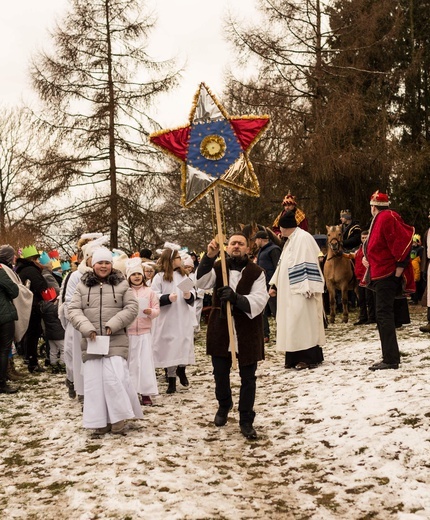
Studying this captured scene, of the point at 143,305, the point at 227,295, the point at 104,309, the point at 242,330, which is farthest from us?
the point at 143,305

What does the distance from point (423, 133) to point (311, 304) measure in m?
19.0

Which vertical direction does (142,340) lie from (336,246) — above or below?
below

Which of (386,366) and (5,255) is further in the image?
(5,255)

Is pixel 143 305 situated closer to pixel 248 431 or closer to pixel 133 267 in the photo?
pixel 133 267

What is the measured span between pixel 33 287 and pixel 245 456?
654cm

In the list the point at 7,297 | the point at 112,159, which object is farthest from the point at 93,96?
the point at 7,297

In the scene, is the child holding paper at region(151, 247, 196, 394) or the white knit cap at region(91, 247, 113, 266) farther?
the child holding paper at region(151, 247, 196, 394)

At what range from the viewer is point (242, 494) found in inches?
205

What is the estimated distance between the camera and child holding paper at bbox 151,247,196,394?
9172 mm

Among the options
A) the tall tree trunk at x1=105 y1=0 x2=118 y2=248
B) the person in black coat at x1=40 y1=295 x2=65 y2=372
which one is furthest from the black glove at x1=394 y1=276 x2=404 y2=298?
the tall tree trunk at x1=105 y1=0 x2=118 y2=248

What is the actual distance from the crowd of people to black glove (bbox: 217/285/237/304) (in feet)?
0.04

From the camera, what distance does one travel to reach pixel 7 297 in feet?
32.7

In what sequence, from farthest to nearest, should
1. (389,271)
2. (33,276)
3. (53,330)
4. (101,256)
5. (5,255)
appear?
(53,330), (33,276), (5,255), (389,271), (101,256)

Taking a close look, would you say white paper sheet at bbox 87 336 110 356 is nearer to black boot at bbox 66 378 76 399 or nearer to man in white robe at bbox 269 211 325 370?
black boot at bbox 66 378 76 399
